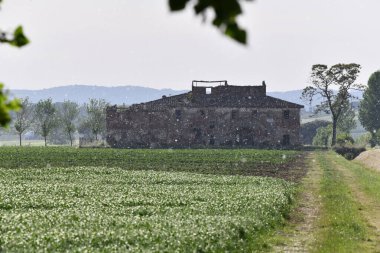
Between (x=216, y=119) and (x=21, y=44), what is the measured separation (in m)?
105

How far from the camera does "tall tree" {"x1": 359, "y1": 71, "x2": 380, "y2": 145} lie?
5384 inches

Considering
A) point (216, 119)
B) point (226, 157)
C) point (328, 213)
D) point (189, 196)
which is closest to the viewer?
point (328, 213)

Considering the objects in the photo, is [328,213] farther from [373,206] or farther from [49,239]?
[49,239]

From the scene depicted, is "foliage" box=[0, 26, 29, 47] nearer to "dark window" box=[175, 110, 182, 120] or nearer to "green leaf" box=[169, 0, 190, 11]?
"green leaf" box=[169, 0, 190, 11]

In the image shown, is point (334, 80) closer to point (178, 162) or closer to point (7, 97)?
point (178, 162)

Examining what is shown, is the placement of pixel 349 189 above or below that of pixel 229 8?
below

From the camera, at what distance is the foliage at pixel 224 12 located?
4.44 meters

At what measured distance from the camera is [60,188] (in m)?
34.4

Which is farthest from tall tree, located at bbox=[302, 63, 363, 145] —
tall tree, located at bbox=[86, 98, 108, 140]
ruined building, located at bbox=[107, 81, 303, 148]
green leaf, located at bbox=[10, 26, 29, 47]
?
green leaf, located at bbox=[10, 26, 29, 47]

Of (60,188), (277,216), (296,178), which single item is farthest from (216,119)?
(277,216)

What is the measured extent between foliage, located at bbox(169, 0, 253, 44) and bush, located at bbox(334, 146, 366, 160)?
85600 mm

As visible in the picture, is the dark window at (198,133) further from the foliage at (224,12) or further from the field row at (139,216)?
the foliage at (224,12)

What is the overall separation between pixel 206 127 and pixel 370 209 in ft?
260

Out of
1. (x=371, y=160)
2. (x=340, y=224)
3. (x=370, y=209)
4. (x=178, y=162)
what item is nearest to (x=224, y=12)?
(x=340, y=224)
